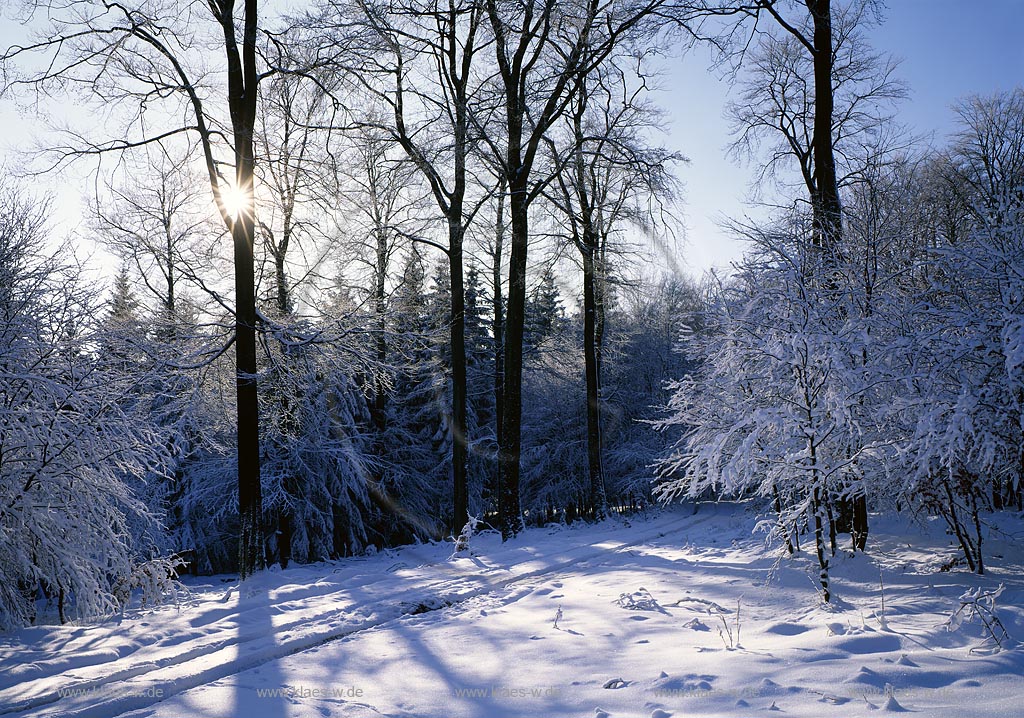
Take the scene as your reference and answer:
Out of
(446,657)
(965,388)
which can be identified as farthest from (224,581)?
(965,388)

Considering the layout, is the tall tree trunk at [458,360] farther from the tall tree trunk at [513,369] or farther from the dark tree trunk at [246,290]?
the dark tree trunk at [246,290]

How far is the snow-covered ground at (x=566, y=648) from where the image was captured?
4.16 m

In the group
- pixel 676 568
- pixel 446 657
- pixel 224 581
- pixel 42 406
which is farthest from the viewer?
pixel 224 581

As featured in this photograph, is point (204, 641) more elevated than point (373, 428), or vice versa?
point (373, 428)

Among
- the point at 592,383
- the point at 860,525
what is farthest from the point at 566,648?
the point at 592,383

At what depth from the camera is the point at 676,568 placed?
9.09m

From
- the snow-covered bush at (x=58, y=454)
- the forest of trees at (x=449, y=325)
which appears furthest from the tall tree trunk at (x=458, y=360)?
the snow-covered bush at (x=58, y=454)

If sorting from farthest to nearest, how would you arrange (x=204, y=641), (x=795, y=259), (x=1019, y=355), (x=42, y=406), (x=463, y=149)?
1. (x=463, y=149)
2. (x=795, y=259)
3. (x=42, y=406)
4. (x=204, y=641)
5. (x=1019, y=355)

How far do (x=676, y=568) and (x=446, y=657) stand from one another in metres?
4.60

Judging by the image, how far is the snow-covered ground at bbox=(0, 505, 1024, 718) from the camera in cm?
416

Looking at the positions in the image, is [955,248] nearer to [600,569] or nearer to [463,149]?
[600,569]

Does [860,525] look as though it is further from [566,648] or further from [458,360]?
[458,360]

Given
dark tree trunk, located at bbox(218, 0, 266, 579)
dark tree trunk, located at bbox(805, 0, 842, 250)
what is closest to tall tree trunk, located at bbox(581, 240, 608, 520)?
dark tree trunk, located at bbox(805, 0, 842, 250)

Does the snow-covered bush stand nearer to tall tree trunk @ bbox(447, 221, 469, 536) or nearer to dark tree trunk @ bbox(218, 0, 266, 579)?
dark tree trunk @ bbox(218, 0, 266, 579)
